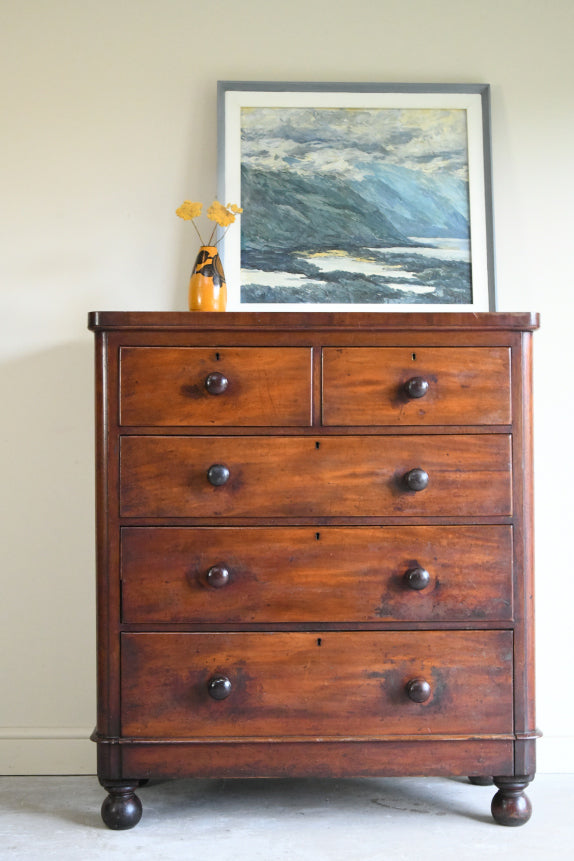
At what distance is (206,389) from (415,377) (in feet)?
1.76

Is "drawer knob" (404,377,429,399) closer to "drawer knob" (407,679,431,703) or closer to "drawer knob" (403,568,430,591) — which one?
"drawer knob" (403,568,430,591)

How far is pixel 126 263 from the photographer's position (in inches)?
98.3

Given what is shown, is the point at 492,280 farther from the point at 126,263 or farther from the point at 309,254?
the point at 126,263

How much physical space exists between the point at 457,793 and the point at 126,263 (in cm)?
194

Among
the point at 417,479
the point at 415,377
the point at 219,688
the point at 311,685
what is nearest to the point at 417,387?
the point at 415,377

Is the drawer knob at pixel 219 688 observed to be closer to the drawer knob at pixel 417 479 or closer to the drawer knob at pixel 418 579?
the drawer knob at pixel 418 579

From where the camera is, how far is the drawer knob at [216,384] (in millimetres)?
1906

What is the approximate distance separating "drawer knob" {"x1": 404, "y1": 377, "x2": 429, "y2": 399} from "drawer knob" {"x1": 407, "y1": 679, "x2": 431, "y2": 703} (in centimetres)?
72

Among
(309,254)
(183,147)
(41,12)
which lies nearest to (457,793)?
(309,254)

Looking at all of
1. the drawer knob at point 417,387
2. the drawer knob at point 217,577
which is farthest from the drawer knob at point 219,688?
the drawer knob at point 417,387

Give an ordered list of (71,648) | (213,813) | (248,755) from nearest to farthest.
Result: 1. (248,755)
2. (213,813)
3. (71,648)

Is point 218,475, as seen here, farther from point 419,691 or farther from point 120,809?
point 120,809

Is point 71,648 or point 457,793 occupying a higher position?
point 71,648

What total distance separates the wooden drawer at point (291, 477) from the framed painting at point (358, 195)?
0.69m
